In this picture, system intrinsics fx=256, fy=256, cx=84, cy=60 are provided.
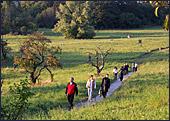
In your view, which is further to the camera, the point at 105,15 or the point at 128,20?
the point at 128,20

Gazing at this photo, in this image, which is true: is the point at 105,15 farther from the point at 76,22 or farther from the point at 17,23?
the point at 17,23

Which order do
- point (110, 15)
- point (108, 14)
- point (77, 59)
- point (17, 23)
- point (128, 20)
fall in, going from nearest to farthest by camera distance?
point (77, 59) → point (17, 23) → point (110, 15) → point (108, 14) → point (128, 20)

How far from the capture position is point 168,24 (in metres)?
7.39

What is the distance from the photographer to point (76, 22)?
77.6 meters

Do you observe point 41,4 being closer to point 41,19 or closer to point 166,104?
point 41,19

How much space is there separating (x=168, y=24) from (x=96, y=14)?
3877 inches

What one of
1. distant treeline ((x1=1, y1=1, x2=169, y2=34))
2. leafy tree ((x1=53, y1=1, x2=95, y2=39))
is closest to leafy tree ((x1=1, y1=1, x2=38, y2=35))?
leafy tree ((x1=53, y1=1, x2=95, y2=39))

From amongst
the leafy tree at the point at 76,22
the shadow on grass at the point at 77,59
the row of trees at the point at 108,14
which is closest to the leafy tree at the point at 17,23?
the row of trees at the point at 108,14

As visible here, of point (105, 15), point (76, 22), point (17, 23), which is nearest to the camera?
point (76, 22)

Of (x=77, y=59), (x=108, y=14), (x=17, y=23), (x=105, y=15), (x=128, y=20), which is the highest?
(x=108, y=14)

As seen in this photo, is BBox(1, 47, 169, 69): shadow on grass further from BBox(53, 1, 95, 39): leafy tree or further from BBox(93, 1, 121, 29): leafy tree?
BBox(93, 1, 121, 29): leafy tree

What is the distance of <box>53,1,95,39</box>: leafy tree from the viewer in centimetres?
7544

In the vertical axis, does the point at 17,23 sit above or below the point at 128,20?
below

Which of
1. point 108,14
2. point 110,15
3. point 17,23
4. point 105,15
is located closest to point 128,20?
point 110,15
